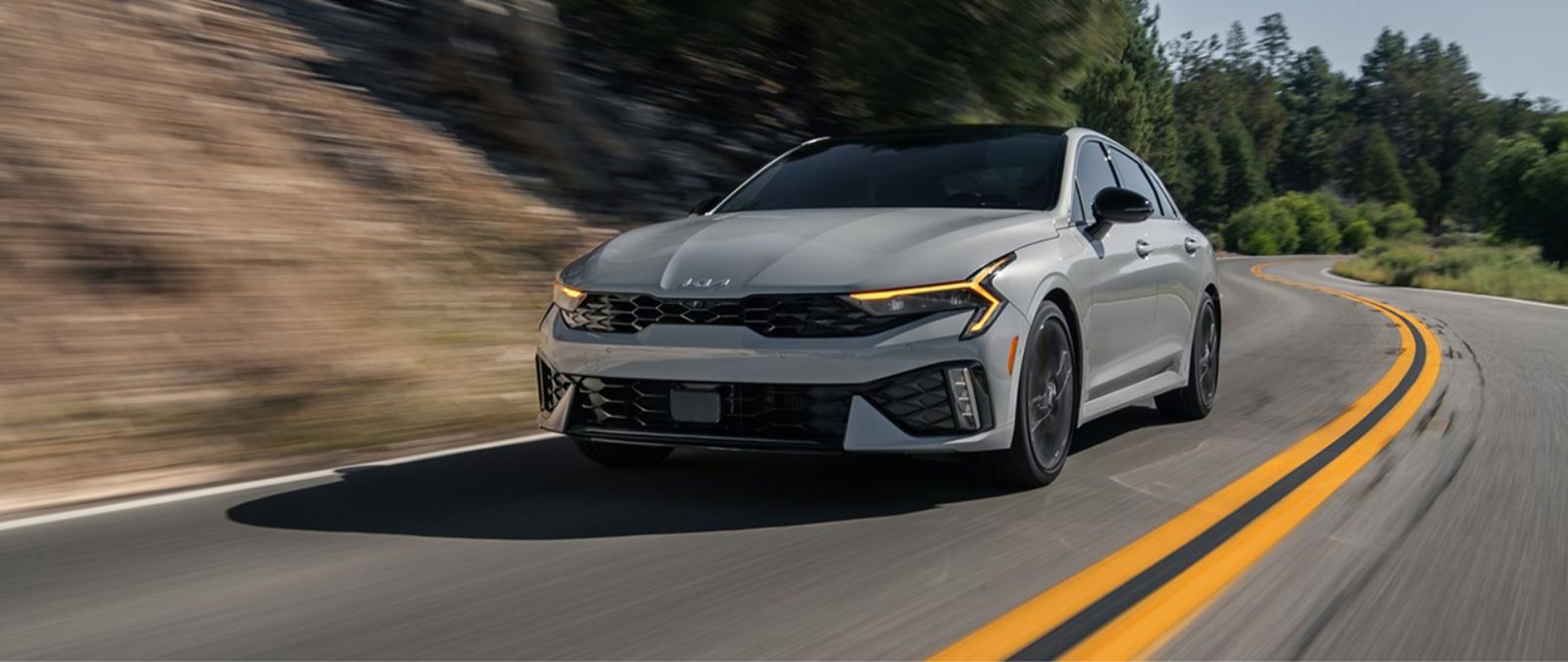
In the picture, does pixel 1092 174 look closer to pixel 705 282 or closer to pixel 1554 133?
pixel 705 282

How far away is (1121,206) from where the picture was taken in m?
6.55

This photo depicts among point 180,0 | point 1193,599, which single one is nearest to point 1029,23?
point 180,0

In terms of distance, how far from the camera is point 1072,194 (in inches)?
263

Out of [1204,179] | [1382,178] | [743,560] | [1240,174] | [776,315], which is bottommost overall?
[1382,178]

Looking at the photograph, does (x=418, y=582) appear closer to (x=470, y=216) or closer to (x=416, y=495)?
(x=416, y=495)

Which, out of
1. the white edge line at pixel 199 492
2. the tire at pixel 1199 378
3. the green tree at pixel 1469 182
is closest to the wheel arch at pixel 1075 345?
the tire at pixel 1199 378

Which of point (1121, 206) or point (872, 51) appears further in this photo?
point (872, 51)

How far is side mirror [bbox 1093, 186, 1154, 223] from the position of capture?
21.5 feet

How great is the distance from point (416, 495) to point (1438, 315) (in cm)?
1842

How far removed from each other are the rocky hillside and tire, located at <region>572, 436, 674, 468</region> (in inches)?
64.1

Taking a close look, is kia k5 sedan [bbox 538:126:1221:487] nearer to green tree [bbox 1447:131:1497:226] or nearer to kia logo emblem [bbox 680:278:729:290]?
kia logo emblem [bbox 680:278:729:290]

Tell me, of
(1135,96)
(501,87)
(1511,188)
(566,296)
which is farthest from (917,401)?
(1511,188)

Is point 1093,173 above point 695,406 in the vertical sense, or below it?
above

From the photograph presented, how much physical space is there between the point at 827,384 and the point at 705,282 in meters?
0.60
